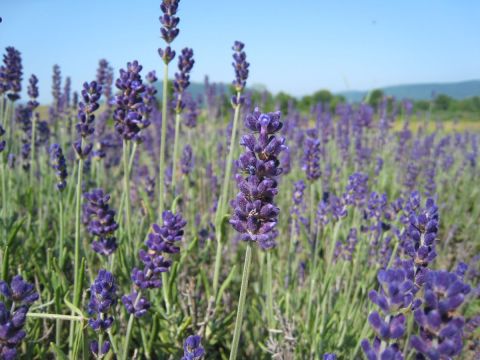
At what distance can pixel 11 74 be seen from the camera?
128 inches

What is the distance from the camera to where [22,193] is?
4.11m

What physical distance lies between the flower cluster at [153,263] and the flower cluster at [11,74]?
2.23m

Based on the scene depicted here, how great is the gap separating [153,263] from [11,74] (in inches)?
91.9

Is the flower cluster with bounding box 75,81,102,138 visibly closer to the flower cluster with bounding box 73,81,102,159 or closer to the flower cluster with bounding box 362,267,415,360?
the flower cluster with bounding box 73,81,102,159

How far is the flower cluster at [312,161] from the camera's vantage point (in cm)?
297

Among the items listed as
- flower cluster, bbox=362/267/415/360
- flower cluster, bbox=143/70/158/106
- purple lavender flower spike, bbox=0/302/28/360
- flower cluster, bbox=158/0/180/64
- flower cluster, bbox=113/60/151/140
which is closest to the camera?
flower cluster, bbox=362/267/415/360

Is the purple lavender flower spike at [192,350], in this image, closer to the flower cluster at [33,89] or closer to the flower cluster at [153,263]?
the flower cluster at [153,263]

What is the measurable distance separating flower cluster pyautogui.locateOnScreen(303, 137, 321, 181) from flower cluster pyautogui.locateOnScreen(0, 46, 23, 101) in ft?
7.78

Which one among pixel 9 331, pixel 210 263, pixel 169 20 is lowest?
pixel 210 263

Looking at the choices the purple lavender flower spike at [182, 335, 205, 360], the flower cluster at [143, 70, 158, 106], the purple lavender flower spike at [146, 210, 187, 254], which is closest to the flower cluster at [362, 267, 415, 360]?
the purple lavender flower spike at [182, 335, 205, 360]

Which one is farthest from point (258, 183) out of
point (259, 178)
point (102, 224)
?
point (102, 224)

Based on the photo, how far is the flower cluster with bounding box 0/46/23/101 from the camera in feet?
10.6

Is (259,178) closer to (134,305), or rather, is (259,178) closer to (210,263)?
(134,305)

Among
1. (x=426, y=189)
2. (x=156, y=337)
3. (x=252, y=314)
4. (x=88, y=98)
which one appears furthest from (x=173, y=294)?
(x=426, y=189)
